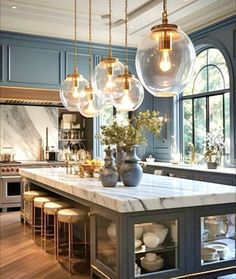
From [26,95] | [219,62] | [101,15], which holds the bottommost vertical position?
[26,95]

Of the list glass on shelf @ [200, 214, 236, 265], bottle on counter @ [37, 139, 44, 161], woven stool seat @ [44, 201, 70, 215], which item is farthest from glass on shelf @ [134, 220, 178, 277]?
bottle on counter @ [37, 139, 44, 161]

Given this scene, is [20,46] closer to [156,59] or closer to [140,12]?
[140,12]

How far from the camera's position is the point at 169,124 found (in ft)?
25.1

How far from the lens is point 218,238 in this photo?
3344 millimetres

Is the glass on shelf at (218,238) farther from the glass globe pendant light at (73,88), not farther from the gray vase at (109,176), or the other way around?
the glass globe pendant light at (73,88)

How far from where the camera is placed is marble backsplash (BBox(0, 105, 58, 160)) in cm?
756

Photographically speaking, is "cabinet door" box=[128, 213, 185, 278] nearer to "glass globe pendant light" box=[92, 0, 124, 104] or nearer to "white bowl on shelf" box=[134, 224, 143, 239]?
"white bowl on shelf" box=[134, 224, 143, 239]

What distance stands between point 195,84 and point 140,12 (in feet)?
6.04

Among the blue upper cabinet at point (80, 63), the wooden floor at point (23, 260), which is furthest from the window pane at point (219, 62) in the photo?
the wooden floor at point (23, 260)

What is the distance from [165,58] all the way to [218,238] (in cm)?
161

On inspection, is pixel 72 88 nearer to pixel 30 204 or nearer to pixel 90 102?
pixel 90 102

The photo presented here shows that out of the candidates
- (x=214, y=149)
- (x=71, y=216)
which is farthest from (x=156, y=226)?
(x=214, y=149)

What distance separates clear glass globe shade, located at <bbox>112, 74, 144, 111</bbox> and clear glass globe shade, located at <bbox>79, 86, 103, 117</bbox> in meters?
0.53

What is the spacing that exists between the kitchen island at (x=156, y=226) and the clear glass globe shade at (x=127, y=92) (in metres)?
1.54
